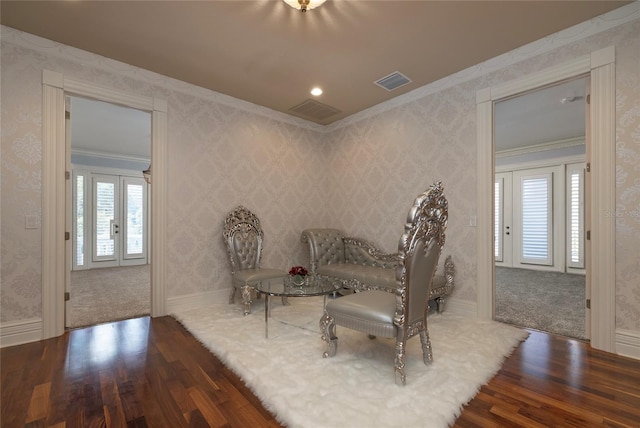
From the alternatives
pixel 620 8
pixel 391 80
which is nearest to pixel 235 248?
pixel 391 80

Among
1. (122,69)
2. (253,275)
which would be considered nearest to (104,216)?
(122,69)

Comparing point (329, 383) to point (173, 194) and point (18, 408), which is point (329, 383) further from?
point (173, 194)

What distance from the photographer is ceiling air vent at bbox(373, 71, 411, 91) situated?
376cm

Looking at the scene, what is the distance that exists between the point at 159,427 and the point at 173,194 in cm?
279

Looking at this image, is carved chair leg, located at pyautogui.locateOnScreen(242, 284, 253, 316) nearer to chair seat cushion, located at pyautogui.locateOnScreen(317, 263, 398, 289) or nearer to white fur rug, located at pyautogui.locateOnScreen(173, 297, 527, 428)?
white fur rug, located at pyautogui.locateOnScreen(173, 297, 527, 428)

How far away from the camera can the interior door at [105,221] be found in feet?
24.7

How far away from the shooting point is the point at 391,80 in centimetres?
388

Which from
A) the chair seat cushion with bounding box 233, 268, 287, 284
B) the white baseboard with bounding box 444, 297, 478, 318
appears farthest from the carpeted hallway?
the chair seat cushion with bounding box 233, 268, 287, 284

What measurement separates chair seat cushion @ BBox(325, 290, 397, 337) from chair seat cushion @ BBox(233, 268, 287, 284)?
4.84 feet

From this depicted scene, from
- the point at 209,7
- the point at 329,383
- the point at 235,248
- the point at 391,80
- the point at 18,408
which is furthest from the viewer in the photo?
the point at 235,248

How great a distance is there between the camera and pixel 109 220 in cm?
775

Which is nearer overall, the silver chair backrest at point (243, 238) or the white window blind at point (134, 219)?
the silver chair backrest at point (243, 238)

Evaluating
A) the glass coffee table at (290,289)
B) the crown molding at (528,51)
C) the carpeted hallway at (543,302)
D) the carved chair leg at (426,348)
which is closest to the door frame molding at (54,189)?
the glass coffee table at (290,289)

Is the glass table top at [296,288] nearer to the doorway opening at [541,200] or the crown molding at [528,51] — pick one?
the doorway opening at [541,200]
